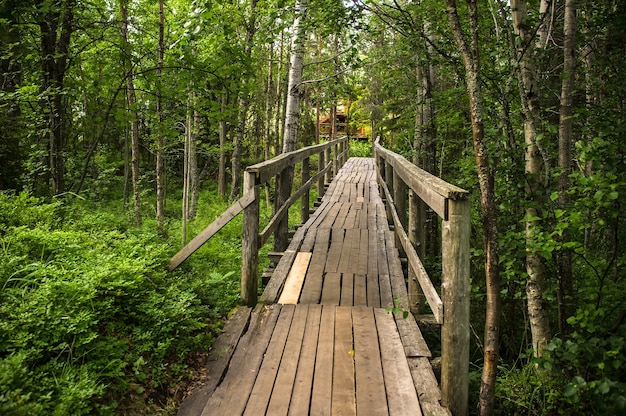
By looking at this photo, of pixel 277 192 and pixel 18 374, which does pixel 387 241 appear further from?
pixel 18 374

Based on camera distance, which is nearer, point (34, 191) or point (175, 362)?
point (175, 362)

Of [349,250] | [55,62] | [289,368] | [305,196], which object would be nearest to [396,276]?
[349,250]

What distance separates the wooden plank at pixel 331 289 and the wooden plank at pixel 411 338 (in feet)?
2.20

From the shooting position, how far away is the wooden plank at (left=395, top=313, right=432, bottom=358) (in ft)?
10.3

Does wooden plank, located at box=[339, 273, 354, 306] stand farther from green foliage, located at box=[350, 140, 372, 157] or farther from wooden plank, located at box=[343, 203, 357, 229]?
green foliage, located at box=[350, 140, 372, 157]

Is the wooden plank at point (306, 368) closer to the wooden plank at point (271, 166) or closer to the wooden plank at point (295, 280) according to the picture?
the wooden plank at point (295, 280)

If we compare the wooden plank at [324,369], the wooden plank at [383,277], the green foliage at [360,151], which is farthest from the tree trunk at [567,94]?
the green foliage at [360,151]

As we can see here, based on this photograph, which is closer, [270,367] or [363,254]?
[270,367]

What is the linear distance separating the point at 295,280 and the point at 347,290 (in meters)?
0.61

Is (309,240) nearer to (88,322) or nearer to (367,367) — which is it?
(367,367)

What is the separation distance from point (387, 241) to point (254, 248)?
113 inches

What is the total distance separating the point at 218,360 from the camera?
10.00ft

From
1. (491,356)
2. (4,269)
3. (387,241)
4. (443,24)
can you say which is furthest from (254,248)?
(443,24)

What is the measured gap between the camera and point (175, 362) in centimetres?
294
